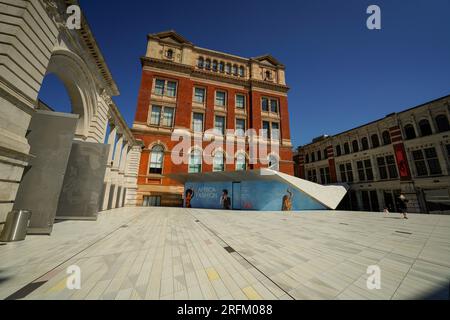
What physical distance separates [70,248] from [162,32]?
27.4m

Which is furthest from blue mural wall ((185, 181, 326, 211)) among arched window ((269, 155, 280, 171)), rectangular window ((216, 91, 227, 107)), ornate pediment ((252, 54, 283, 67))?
ornate pediment ((252, 54, 283, 67))

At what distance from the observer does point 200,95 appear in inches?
918

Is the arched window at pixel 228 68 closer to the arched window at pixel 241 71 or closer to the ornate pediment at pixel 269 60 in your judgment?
the arched window at pixel 241 71

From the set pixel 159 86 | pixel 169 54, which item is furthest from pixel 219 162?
pixel 169 54

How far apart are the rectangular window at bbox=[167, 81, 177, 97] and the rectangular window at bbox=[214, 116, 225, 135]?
255 inches

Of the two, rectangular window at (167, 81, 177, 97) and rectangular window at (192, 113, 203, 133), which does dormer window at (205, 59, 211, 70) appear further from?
rectangular window at (192, 113, 203, 133)

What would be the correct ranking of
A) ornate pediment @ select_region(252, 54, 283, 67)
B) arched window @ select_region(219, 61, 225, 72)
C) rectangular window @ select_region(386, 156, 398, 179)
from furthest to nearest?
ornate pediment @ select_region(252, 54, 283, 67)
arched window @ select_region(219, 61, 225, 72)
rectangular window @ select_region(386, 156, 398, 179)

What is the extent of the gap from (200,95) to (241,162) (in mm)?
11010

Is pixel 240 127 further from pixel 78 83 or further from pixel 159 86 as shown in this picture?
pixel 78 83

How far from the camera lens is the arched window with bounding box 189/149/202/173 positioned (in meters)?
20.4

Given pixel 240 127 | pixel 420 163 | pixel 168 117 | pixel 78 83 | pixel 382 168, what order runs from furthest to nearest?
1. pixel 240 127
2. pixel 168 117
3. pixel 382 168
4. pixel 420 163
5. pixel 78 83

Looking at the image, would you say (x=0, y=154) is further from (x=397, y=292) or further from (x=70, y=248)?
(x=397, y=292)

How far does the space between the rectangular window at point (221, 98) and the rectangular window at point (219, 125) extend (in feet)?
6.68
